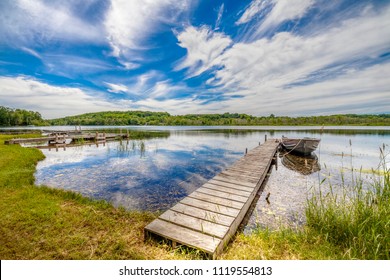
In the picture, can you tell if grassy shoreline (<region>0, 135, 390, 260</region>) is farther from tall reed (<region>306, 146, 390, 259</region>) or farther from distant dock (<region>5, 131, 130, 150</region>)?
distant dock (<region>5, 131, 130, 150</region>)

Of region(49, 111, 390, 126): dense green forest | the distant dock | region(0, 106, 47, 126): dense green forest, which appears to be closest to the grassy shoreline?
the distant dock

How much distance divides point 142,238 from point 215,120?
120 meters

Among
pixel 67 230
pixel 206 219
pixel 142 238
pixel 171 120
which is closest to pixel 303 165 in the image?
pixel 206 219

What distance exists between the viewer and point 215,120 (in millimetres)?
121000

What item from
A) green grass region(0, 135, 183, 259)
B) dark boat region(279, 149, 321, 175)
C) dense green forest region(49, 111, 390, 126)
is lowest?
dark boat region(279, 149, 321, 175)

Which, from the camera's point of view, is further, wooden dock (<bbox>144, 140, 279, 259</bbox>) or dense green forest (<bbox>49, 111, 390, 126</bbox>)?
dense green forest (<bbox>49, 111, 390, 126</bbox>)

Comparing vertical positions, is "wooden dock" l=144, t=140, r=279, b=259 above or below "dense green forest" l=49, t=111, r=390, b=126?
below

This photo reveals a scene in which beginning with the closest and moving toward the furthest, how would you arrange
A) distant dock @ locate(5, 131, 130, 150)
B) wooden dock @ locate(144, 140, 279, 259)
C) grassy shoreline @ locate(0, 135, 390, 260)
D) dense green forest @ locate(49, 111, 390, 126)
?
grassy shoreline @ locate(0, 135, 390, 260) < wooden dock @ locate(144, 140, 279, 259) < distant dock @ locate(5, 131, 130, 150) < dense green forest @ locate(49, 111, 390, 126)

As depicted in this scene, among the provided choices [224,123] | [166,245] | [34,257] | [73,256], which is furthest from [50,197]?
[224,123]

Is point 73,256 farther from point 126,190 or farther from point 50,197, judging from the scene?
point 126,190

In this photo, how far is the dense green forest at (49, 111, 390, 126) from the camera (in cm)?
7919

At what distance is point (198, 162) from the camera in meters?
13.2

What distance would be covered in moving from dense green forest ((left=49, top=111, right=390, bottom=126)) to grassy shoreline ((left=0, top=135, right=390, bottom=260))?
91.7m

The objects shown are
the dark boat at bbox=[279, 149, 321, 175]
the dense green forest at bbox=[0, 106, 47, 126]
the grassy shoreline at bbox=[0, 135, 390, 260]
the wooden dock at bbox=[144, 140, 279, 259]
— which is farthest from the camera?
the dense green forest at bbox=[0, 106, 47, 126]
